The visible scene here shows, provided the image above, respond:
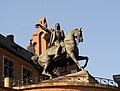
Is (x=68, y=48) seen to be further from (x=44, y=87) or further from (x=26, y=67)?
(x=26, y=67)

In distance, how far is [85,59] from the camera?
38312 millimetres

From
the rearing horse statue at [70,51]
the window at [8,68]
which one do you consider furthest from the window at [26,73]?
the rearing horse statue at [70,51]

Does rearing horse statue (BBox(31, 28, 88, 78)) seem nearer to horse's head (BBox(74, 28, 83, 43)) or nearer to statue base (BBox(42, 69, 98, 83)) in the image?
horse's head (BBox(74, 28, 83, 43))

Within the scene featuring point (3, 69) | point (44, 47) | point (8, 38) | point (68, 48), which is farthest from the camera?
point (44, 47)

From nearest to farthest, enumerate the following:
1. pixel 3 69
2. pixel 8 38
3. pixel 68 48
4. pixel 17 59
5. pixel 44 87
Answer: pixel 44 87, pixel 68 48, pixel 3 69, pixel 17 59, pixel 8 38

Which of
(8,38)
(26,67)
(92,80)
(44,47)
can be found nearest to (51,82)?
(92,80)

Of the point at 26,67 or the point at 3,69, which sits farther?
the point at 26,67

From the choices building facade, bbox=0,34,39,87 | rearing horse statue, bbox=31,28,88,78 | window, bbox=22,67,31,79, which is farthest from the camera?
window, bbox=22,67,31,79

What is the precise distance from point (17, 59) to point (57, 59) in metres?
9.19

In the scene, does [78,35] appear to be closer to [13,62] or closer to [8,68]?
[8,68]

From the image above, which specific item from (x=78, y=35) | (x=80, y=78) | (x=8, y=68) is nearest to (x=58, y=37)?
(x=78, y=35)

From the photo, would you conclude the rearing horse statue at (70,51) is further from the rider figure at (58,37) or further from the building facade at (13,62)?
the building facade at (13,62)

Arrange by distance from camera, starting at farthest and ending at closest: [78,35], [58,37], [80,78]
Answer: [58,37] < [78,35] < [80,78]

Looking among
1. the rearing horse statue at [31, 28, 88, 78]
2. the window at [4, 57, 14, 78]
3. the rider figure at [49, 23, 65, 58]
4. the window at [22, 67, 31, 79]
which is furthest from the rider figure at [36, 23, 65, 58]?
the window at [22, 67, 31, 79]
